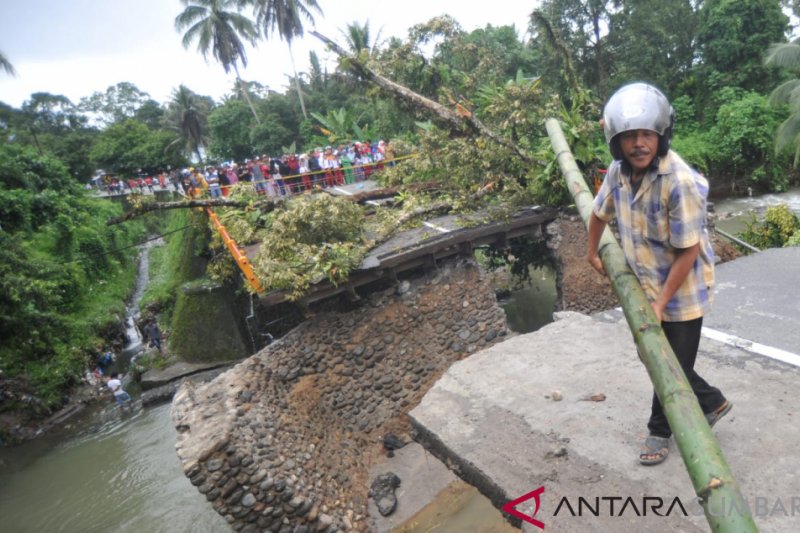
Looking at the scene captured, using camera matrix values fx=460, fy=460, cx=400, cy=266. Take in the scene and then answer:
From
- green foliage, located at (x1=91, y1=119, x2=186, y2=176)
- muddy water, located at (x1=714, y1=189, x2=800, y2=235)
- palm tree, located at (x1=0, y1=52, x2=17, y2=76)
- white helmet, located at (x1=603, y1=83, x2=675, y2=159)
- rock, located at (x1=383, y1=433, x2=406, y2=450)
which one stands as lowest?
muddy water, located at (x1=714, y1=189, x2=800, y2=235)

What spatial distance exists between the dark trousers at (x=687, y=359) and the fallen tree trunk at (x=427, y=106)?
8321 millimetres

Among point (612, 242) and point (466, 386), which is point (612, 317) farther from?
point (612, 242)

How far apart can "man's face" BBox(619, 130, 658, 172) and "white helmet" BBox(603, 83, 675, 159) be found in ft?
0.11

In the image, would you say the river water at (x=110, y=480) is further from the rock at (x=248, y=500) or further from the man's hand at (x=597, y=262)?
the man's hand at (x=597, y=262)

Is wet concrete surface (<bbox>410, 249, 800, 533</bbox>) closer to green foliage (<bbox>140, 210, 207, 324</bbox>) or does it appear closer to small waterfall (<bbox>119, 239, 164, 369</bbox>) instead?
green foliage (<bbox>140, 210, 207, 324</bbox>)

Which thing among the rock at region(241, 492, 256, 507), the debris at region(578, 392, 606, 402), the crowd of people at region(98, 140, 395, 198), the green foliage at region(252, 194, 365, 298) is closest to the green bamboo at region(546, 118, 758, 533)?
the debris at region(578, 392, 606, 402)

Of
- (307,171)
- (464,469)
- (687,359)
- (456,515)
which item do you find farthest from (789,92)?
(464,469)

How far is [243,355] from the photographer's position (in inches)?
603

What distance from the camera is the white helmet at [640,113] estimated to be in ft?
6.72

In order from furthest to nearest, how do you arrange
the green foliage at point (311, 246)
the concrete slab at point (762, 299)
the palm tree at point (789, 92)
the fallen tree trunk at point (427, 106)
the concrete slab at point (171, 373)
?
1. the palm tree at point (789, 92)
2. the concrete slab at point (171, 373)
3. the fallen tree trunk at point (427, 106)
4. the green foliage at point (311, 246)
5. the concrete slab at point (762, 299)

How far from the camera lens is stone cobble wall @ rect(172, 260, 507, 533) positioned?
5.95 metres

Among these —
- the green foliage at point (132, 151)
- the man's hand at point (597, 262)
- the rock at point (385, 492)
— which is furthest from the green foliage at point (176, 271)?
the man's hand at point (597, 262)

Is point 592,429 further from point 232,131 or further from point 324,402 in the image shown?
point 232,131

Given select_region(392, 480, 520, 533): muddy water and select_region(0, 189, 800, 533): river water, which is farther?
select_region(0, 189, 800, 533): river water
